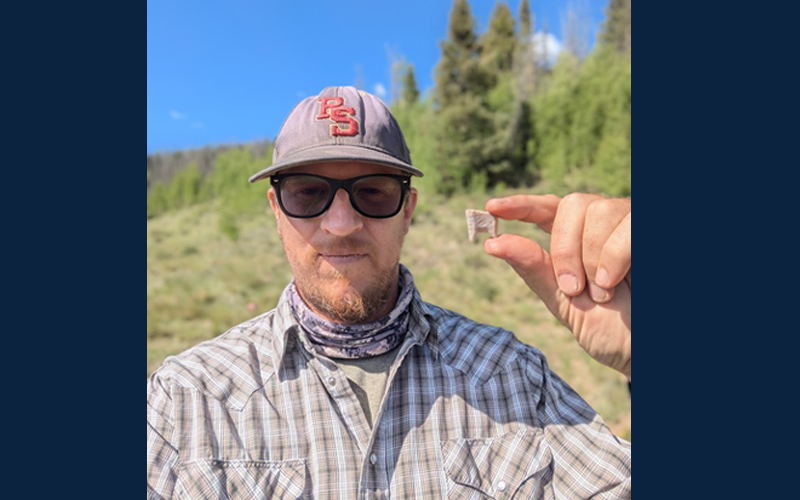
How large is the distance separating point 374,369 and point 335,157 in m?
0.89

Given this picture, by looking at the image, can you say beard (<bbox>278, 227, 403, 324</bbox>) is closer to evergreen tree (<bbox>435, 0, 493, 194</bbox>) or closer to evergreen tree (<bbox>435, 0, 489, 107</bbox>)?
evergreen tree (<bbox>435, 0, 493, 194</bbox>)

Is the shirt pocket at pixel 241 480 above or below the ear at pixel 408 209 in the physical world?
below

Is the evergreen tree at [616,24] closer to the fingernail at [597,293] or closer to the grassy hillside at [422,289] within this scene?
the grassy hillside at [422,289]

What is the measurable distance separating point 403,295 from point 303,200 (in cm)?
62

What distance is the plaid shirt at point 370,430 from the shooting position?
1595 millimetres

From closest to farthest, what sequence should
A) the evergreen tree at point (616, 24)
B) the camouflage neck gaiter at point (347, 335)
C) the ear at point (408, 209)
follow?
the camouflage neck gaiter at point (347, 335), the ear at point (408, 209), the evergreen tree at point (616, 24)

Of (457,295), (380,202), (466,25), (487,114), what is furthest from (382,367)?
(466,25)

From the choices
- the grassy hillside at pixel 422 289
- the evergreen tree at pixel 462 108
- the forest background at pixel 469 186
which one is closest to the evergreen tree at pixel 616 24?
the forest background at pixel 469 186

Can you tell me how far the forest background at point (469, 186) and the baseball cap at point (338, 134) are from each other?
5.68 metres

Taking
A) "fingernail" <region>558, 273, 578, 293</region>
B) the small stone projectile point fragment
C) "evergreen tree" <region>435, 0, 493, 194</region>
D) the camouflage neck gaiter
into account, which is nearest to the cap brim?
the small stone projectile point fragment

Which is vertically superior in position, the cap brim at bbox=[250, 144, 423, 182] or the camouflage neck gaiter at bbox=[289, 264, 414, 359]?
the cap brim at bbox=[250, 144, 423, 182]

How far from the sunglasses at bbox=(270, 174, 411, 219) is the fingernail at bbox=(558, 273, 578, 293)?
77 centimetres

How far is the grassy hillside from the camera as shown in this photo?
8.19 m

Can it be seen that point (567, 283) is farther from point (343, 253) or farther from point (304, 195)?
point (304, 195)
